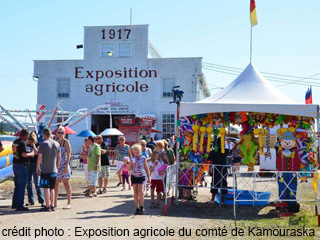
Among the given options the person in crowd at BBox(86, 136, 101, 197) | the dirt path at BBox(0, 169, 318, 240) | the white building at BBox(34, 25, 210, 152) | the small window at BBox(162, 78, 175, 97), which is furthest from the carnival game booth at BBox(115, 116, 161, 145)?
the dirt path at BBox(0, 169, 318, 240)

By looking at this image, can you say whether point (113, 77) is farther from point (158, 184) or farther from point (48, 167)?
point (48, 167)

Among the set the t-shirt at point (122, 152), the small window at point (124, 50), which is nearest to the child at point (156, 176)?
the t-shirt at point (122, 152)

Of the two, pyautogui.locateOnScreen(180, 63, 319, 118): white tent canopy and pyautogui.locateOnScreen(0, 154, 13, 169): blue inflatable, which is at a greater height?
pyautogui.locateOnScreen(180, 63, 319, 118): white tent canopy

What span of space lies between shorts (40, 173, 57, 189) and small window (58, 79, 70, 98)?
25317 mm

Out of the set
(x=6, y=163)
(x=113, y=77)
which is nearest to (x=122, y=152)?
(x=6, y=163)

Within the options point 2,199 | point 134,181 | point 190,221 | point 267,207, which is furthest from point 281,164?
point 2,199

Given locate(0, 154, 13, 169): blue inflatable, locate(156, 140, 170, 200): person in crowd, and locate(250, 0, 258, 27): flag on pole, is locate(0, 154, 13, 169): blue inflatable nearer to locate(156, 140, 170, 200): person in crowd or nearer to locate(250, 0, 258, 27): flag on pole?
locate(156, 140, 170, 200): person in crowd

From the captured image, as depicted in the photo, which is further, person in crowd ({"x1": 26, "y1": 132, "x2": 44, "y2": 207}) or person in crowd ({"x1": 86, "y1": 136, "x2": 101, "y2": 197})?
person in crowd ({"x1": 86, "y1": 136, "x2": 101, "y2": 197})

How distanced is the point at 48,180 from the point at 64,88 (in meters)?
25.6

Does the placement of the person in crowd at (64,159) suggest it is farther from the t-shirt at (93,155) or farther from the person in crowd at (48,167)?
the t-shirt at (93,155)

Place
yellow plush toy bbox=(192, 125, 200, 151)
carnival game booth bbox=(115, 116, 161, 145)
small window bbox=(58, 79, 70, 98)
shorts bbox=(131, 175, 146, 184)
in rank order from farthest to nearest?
1. small window bbox=(58, 79, 70, 98)
2. carnival game booth bbox=(115, 116, 161, 145)
3. yellow plush toy bbox=(192, 125, 200, 151)
4. shorts bbox=(131, 175, 146, 184)

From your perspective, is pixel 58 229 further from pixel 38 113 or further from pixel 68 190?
pixel 38 113

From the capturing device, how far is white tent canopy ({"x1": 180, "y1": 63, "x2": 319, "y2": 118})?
33.3 ft

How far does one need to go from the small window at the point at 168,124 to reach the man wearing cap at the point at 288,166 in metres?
22.3
